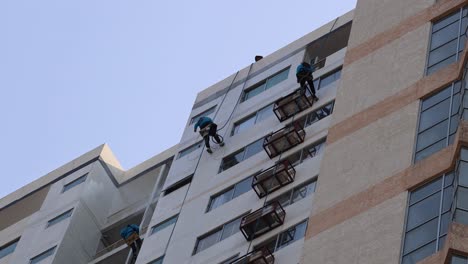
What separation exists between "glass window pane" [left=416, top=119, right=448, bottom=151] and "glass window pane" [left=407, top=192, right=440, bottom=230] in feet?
9.27

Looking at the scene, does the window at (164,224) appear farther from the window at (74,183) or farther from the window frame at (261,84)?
the window at (74,183)

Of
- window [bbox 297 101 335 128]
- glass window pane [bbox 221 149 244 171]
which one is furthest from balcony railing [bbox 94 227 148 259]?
window [bbox 297 101 335 128]

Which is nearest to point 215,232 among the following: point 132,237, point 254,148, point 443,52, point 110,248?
point 254,148

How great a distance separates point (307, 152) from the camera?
4641 cm

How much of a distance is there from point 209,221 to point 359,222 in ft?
37.4

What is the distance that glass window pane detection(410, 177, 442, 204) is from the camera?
3512 centimetres

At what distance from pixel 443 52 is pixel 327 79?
9571 mm

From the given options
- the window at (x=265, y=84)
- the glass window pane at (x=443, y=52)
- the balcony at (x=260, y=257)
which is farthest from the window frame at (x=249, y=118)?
the glass window pane at (x=443, y=52)

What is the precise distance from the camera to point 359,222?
119 ft

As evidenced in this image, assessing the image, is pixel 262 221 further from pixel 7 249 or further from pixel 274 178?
pixel 7 249

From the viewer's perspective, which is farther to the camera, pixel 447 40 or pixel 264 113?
pixel 264 113

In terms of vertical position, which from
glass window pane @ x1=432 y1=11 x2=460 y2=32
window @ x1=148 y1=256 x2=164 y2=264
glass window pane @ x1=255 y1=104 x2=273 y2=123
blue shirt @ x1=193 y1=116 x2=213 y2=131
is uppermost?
Answer: glass window pane @ x1=432 y1=11 x2=460 y2=32

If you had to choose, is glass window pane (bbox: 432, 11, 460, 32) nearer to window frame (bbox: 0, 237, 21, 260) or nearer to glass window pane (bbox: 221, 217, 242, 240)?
glass window pane (bbox: 221, 217, 242, 240)

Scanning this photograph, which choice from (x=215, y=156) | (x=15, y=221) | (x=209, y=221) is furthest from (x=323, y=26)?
(x=15, y=221)
